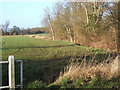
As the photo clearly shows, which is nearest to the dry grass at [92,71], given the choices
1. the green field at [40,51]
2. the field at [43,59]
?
the field at [43,59]

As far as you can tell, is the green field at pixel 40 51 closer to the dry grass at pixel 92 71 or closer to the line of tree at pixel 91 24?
the line of tree at pixel 91 24

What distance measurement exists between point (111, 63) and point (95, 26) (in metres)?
16.4

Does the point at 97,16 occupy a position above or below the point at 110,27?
above

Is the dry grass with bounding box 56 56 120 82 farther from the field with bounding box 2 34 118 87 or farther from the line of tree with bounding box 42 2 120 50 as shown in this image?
the line of tree with bounding box 42 2 120 50

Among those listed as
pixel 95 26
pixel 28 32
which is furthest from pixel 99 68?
pixel 28 32

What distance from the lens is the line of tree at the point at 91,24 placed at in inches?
723

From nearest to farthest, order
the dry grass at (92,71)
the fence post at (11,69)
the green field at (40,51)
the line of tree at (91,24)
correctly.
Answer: the fence post at (11,69)
the dry grass at (92,71)
the green field at (40,51)
the line of tree at (91,24)

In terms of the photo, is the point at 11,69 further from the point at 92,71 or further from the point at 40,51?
the point at 40,51

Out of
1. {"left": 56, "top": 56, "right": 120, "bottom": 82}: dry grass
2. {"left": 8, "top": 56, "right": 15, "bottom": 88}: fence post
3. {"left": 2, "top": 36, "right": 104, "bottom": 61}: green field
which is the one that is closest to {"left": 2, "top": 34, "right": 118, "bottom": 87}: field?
{"left": 2, "top": 36, "right": 104, "bottom": 61}: green field

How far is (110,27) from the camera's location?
18812 millimetres

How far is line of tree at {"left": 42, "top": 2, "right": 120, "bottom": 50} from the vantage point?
1836cm

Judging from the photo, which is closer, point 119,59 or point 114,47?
point 119,59

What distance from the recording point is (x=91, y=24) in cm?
2542

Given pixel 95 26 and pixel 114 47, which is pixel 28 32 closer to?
pixel 95 26
